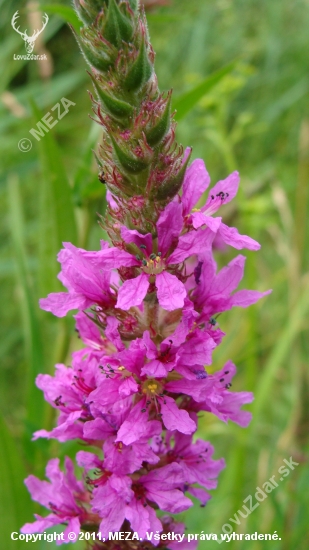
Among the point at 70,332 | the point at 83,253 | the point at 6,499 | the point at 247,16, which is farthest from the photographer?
the point at 247,16

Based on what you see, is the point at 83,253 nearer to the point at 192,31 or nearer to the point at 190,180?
the point at 190,180

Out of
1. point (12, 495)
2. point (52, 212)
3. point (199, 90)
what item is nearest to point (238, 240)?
point (199, 90)

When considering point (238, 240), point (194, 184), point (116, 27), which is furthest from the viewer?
point (194, 184)

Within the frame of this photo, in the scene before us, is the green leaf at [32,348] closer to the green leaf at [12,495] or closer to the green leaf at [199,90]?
the green leaf at [12,495]

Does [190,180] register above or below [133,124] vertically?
below

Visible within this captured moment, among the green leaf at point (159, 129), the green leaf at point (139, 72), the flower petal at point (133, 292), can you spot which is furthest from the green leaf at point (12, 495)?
the green leaf at point (139, 72)

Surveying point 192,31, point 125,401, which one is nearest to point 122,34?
point 125,401

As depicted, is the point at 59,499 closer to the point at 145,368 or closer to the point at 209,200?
the point at 145,368

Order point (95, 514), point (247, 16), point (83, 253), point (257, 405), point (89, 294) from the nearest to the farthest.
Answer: point (83, 253), point (89, 294), point (95, 514), point (257, 405), point (247, 16)
